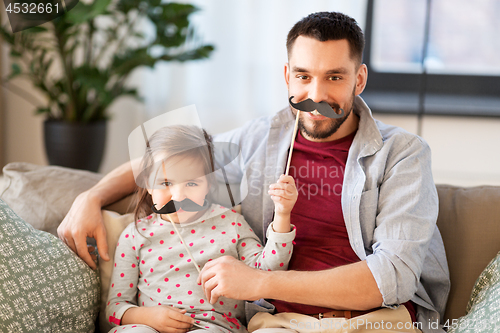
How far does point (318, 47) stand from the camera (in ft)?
3.87

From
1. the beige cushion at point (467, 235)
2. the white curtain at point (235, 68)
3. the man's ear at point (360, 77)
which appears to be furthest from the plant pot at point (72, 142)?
the beige cushion at point (467, 235)

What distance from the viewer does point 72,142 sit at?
8.14 feet

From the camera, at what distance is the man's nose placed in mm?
1158

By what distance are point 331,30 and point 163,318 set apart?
0.79 meters

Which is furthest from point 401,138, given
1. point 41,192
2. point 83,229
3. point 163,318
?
point 41,192

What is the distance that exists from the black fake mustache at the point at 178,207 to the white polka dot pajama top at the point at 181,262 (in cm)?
8

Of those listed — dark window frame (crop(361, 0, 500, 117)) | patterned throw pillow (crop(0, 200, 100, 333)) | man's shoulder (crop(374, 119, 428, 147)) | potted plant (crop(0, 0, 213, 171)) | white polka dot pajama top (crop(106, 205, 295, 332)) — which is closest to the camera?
patterned throw pillow (crop(0, 200, 100, 333))

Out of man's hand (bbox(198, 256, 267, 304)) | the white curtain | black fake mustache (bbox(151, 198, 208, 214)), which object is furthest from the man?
the white curtain

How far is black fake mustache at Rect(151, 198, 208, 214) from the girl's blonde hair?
5cm

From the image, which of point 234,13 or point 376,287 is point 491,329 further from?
point 234,13

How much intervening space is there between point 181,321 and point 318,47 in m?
0.73

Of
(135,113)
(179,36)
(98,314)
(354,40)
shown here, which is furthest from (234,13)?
(98,314)

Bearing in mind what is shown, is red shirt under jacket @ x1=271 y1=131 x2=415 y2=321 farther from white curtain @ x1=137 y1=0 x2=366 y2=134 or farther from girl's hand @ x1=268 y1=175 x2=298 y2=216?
white curtain @ x1=137 y1=0 x2=366 y2=134

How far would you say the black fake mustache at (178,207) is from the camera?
1.00 m
